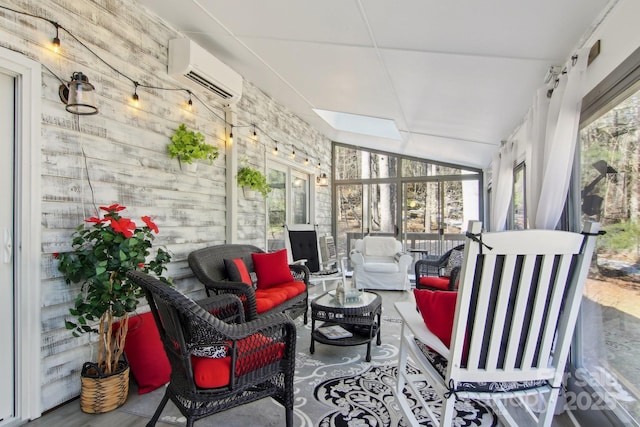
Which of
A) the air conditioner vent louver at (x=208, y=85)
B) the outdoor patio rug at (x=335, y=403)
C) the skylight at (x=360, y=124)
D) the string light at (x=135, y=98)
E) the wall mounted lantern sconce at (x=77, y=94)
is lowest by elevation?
the outdoor patio rug at (x=335, y=403)

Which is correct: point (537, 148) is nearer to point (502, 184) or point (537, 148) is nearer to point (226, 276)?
point (502, 184)

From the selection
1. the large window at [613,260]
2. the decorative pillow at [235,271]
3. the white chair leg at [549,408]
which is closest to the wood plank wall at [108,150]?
the decorative pillow at [235,271]

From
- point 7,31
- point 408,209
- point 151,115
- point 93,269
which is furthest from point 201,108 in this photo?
point 408,209

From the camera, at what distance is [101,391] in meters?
2.12

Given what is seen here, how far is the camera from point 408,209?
7129mm

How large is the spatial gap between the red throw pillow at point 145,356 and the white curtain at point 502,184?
159 inches

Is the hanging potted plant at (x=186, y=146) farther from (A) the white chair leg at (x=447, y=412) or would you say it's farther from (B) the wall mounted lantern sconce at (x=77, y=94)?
(A) the white chair leg at (x=447, y=412)

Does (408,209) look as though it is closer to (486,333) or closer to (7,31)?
(486,333)

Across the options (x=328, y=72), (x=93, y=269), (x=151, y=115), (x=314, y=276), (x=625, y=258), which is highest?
(x=328, y=72)

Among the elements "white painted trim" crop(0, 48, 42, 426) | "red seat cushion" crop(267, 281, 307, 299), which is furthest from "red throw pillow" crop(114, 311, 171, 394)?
"red seat cushion" crop(267, 281, 307, 299)

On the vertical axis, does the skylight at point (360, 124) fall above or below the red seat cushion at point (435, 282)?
above

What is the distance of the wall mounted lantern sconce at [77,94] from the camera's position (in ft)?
7.10

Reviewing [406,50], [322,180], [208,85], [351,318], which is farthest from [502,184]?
[208,85]

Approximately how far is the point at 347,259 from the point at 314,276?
3054mm
